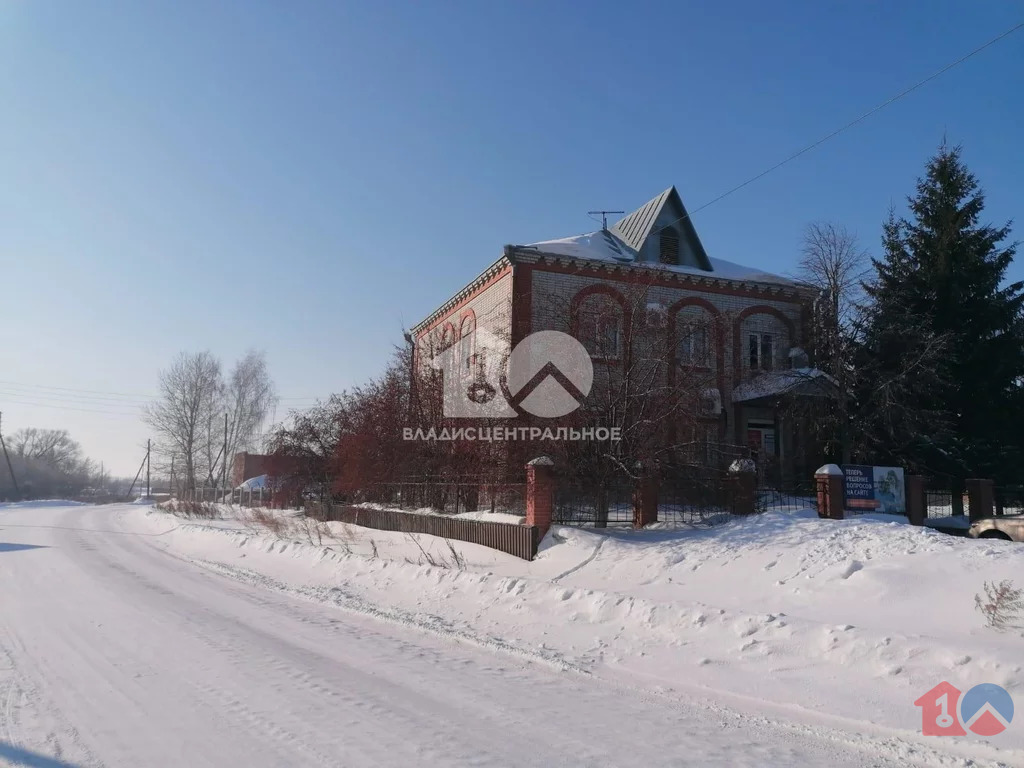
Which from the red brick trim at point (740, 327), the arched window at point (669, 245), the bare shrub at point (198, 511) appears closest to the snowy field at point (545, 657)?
the red brick trim at point (740, 327)

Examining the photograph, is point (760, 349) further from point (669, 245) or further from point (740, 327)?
point (669, 245)

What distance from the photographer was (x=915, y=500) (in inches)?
690

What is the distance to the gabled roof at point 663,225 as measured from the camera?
28280mm

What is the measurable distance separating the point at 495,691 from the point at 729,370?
2150cm

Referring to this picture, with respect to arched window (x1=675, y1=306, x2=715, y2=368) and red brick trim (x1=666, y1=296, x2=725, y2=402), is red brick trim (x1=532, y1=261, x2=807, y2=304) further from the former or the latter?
arched window (x1=675, y1=306, x2=715, y2=368)

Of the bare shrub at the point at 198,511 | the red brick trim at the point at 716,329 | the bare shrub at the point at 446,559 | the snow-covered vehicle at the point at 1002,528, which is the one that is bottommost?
the bare shrub at the point at 198,511

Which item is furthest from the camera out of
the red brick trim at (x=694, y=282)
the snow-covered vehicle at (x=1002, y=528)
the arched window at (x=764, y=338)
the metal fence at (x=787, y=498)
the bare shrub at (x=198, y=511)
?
the bare shrub at (x=198, y=511)

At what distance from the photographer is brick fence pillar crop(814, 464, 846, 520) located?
51.3 ft

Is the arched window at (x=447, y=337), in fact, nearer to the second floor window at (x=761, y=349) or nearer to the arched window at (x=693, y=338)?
the arched window at (x=693, y=338)

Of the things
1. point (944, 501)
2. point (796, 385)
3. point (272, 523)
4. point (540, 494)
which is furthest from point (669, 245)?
point (272, 523)

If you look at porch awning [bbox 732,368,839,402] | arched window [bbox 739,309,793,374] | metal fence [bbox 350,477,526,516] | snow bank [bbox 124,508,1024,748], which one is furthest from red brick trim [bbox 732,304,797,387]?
metal fence [bbox 350,477,526,516]

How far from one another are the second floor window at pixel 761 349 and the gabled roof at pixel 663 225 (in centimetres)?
324

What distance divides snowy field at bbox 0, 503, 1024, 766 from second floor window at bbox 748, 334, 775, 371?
1436 cm

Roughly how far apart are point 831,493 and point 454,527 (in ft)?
26.2
